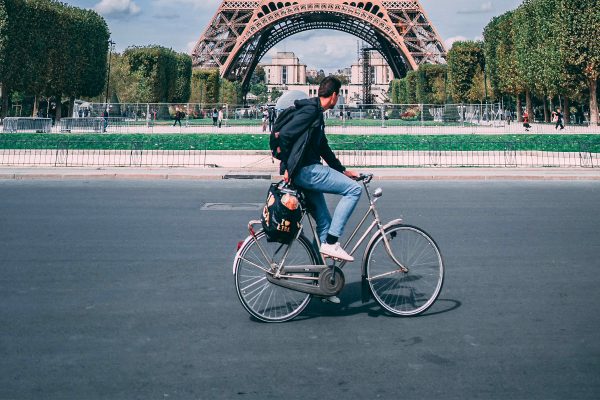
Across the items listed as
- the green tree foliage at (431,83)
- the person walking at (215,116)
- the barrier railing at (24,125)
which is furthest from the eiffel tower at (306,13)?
the barrier railing at (24,125)

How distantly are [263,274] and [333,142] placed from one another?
1996cm

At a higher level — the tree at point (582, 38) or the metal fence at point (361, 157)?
the tree at point (582, 38)

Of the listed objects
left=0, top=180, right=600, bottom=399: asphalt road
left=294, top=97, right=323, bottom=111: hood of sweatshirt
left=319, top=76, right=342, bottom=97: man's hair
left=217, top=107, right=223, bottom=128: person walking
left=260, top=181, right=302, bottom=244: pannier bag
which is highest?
left=217, top=107, right=223, bottom=128: person walking

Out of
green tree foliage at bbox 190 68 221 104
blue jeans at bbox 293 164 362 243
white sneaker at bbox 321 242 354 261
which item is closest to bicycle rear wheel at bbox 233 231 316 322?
white sneaker at bbox 321 242 354 261

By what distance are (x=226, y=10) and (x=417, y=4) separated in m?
17.4

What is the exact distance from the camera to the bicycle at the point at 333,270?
5.81 meters

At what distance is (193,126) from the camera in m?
44.8

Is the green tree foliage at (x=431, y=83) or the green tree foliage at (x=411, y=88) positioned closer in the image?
the green tree foliage at (x=431, y=83)

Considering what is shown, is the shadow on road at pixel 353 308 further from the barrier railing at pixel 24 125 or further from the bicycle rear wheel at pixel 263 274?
the barrier railing at pixel 24 125

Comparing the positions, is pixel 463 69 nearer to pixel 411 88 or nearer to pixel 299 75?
pixel 411 88

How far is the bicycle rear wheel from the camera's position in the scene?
18.9 feet

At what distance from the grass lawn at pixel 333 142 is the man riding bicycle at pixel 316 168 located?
16.7 meters

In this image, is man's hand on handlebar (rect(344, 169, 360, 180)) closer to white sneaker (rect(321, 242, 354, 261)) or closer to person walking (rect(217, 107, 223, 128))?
white sneaker (rect(321, 242, 354, 261))

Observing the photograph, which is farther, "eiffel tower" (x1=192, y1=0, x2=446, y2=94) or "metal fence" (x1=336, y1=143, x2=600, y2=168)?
"eiffel tower" (x1=192, y1=0, x2=446, y2=94)
